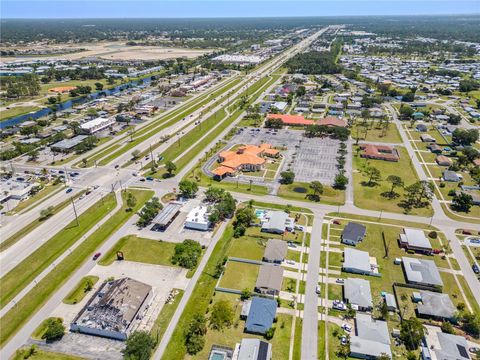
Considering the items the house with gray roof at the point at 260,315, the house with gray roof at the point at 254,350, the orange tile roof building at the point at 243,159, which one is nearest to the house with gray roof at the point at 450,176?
the orange tile roof building at the point at 243,159

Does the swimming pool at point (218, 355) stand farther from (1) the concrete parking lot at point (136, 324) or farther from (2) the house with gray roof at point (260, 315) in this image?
(1) the concrete parking lot at point (136, 324)

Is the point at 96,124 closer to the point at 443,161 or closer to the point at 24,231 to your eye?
the point at 24,231

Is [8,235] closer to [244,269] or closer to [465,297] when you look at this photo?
[244,269]

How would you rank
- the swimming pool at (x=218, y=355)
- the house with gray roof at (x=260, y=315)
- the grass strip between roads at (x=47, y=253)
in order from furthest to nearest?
the grass strip between roads at (x=47, y=253) → the house with gray roof at (x=260, y=315) → the swimming pool at (x=218, y=355)

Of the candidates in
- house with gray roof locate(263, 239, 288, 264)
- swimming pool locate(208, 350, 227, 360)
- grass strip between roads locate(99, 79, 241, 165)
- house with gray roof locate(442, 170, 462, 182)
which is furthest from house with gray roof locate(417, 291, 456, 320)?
grass strip between roads locate(99, 79, 241, 165)

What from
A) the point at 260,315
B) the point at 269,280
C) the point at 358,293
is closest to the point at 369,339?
the point at 358,293

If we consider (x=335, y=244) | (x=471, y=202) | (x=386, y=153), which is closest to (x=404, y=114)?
(x=386, y=153)
